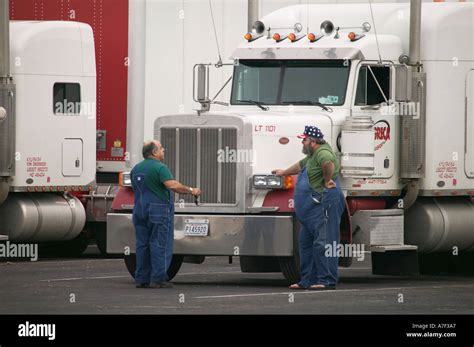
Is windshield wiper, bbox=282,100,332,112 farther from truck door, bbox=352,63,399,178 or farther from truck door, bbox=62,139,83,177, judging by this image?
truck door, bbox=62,139,83,177

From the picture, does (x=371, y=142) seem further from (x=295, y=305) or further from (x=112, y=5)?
(x=112, y=5)

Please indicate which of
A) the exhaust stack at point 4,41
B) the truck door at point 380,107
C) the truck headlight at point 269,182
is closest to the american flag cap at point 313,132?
the truck headlight at point 269,182

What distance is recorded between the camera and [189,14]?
2702 centimetres

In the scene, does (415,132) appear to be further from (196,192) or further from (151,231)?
(151,231)

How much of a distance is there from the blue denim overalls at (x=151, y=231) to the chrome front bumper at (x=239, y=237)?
446 mm

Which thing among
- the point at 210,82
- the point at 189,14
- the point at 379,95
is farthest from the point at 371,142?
the point at 189,14

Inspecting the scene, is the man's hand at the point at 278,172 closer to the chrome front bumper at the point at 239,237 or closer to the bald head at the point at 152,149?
the chrome front bumper at the point at 239,237

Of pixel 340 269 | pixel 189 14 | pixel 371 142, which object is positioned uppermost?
pixel 189 14

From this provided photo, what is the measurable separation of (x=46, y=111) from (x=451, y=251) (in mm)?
6851

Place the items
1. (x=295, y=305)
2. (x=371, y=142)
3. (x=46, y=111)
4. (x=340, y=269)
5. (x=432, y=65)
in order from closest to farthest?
(x=295, y=305)
(x=371, y=142)
(x=432, y=65)
(x=340, y=269)
(x=46, y=111)

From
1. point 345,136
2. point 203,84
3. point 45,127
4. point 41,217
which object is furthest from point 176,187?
point 45,127

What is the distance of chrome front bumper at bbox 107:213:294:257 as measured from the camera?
1988 centimetres

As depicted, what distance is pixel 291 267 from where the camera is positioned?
20125 millimetres

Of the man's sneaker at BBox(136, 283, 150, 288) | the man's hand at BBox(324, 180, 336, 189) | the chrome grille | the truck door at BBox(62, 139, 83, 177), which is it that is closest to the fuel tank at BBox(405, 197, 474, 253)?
the man's hand at BBox(324, 180, 336, 189)
